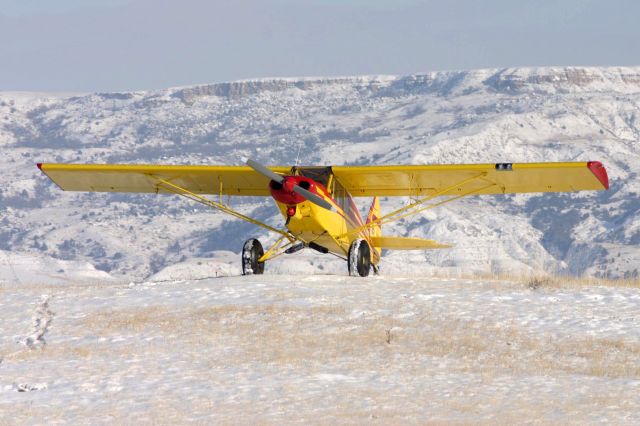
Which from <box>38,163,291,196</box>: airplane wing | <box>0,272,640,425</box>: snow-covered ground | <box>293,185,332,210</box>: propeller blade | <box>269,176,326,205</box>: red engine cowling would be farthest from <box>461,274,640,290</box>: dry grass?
<box>38,163,291,196</box>: airplane wing

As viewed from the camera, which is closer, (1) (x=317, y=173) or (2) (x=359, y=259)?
(2) (x=359, y=259)

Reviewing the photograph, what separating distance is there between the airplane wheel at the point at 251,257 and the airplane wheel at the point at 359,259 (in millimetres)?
2349

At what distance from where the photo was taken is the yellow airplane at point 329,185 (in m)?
21.9

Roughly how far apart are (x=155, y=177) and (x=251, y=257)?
3.81 m

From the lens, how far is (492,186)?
79.9 ft

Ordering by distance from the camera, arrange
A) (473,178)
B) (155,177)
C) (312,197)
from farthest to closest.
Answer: (155,177), (473,178), (312,197)

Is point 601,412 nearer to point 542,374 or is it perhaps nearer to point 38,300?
point 542,374

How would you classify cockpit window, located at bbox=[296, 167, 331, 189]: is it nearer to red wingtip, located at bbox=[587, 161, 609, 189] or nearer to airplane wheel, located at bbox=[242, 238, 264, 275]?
airplane wheel, located at bbox=[242, 238, 264, 275]

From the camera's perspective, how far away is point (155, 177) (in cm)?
2544

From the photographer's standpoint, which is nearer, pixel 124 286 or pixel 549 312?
pixel 549 312

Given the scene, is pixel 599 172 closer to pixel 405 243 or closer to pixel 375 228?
pixel 405 243

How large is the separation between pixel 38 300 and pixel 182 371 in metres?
6.76

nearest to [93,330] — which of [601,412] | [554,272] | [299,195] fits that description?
[299,195]

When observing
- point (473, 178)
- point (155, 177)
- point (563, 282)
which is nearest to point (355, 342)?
point (563, 282)
